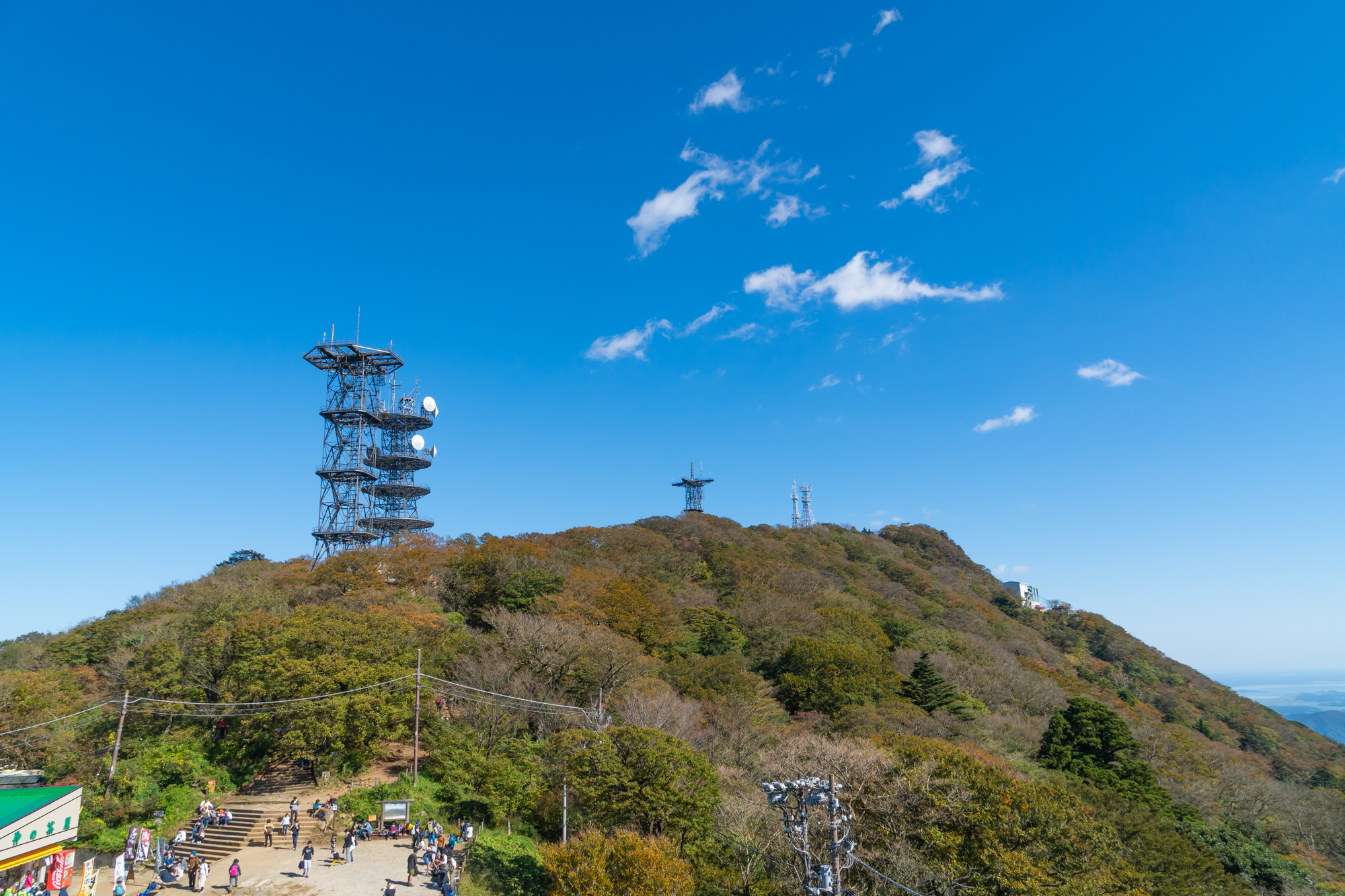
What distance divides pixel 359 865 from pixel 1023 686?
141ft

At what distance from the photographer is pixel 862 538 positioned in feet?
320

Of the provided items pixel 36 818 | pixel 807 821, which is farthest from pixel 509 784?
pixel 807 821

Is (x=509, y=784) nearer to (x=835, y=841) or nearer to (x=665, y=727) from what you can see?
(x=665, y=727)

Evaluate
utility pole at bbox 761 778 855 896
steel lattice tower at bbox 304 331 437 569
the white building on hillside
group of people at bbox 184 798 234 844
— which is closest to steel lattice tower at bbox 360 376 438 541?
steel lattice tower at bbox 304 331 437 569

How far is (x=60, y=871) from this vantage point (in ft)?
59.2

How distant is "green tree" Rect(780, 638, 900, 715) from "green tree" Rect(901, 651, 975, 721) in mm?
916

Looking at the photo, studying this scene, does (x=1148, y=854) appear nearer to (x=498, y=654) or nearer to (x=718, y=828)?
(x=718, y=828)

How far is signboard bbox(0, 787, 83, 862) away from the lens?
57.4 ft

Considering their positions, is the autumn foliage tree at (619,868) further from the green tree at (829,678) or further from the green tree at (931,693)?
the green tree at (931,693)

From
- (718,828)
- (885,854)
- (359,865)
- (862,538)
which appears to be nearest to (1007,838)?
(885,854)

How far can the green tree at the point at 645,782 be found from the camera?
20.1 meters

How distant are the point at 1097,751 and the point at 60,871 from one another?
136 ft

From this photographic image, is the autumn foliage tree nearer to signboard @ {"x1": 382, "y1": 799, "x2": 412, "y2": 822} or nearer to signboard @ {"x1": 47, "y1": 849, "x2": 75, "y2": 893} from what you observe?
signboard @ {"x1": 382, "y1": 799, "x2": 412, "y2": 822}

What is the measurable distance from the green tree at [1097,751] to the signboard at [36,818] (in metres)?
37.9
